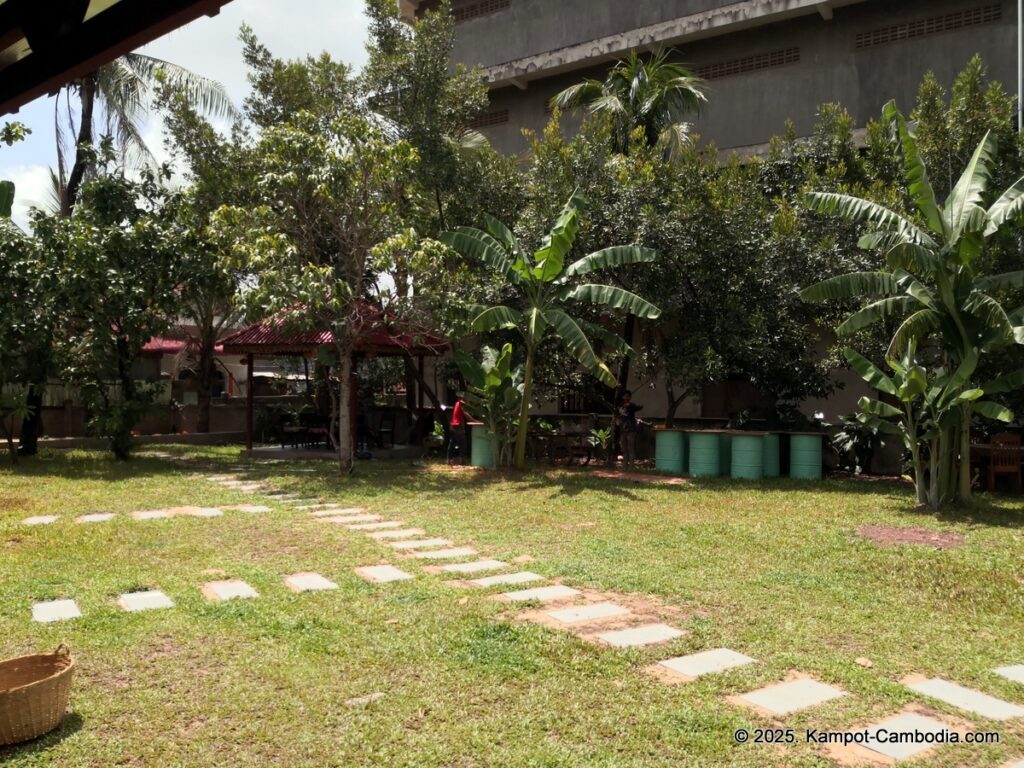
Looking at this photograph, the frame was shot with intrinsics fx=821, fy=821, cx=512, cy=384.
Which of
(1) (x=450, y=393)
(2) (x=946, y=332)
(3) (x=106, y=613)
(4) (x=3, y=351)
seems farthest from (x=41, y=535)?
(1) (x=450, y=393)

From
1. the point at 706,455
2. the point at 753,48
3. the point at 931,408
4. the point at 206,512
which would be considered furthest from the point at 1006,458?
the point at 206,512

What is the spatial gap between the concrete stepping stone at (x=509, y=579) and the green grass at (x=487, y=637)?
0.25 meters

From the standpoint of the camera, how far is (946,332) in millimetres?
11055

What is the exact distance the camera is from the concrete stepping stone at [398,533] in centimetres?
913

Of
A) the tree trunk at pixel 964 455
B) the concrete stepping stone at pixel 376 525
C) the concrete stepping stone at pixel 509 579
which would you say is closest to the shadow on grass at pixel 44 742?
the concrete stepping stone at pixel 509 579

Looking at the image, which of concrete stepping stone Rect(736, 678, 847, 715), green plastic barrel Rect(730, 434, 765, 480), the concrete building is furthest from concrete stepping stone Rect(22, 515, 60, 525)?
the concrete building

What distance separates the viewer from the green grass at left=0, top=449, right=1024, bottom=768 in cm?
397

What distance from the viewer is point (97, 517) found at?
33.6 feet

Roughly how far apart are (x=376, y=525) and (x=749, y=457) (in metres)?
7.54

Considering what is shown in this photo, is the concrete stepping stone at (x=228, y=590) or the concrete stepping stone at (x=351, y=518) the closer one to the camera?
the concrete stepping stone at (x=228, y=590)

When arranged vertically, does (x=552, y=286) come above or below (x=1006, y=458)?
above

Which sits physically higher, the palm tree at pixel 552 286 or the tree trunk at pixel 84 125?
the tree trunk at pixel 84 125

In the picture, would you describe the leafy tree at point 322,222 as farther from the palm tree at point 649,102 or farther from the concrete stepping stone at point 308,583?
the concrete stepping stone at point 308,583

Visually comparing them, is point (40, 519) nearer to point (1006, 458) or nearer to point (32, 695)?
point (32, 695)
